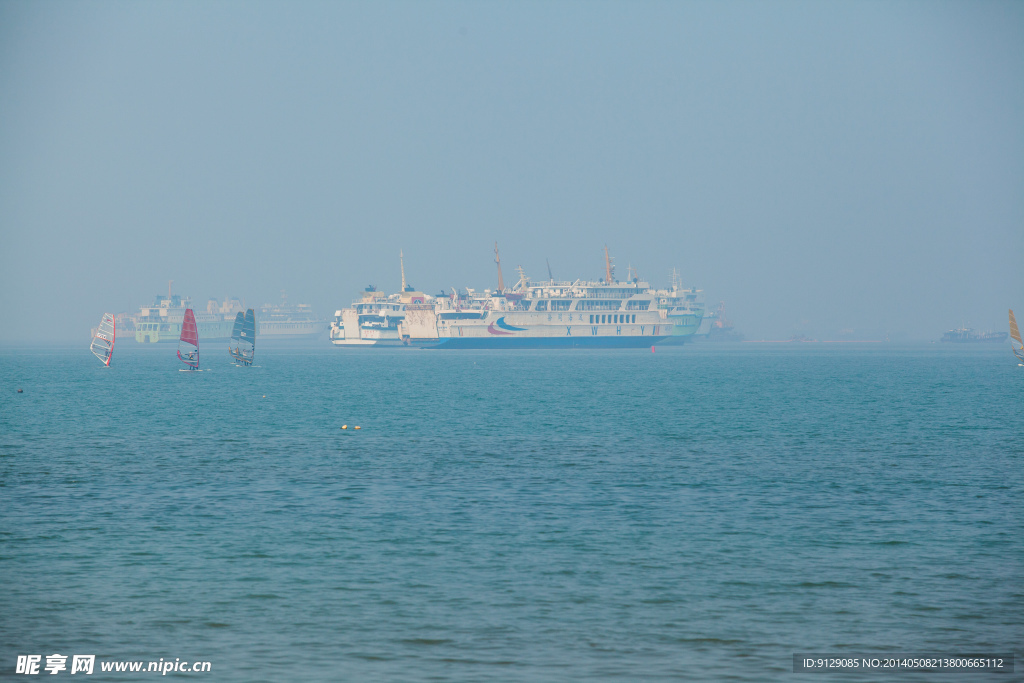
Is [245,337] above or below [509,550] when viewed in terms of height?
above

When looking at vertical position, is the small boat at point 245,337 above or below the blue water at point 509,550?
above

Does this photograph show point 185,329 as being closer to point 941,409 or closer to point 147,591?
point 941,409

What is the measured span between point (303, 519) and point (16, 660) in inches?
418

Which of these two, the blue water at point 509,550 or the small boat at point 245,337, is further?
the small boat at point 245,337

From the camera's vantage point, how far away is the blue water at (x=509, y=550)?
45.7ft

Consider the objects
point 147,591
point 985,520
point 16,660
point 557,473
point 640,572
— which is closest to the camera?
point 16,660

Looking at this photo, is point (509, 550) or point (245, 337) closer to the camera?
point (509, 550)

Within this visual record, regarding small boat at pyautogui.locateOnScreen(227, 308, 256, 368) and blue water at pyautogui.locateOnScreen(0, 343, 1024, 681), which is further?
small boat at pyautogui.locateOnScreen(227, 308, 256, 368)

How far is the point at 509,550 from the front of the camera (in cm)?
2012

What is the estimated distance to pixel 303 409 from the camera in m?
65.0

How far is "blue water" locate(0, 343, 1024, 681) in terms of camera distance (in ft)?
45.7

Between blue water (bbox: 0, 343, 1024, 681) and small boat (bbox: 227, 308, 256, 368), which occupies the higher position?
small boat (bbox: 227, 308, 256, 368)

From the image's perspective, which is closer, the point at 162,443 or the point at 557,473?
the point at 557,473

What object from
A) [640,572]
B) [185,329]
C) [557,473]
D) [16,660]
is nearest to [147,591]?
[16,660]
